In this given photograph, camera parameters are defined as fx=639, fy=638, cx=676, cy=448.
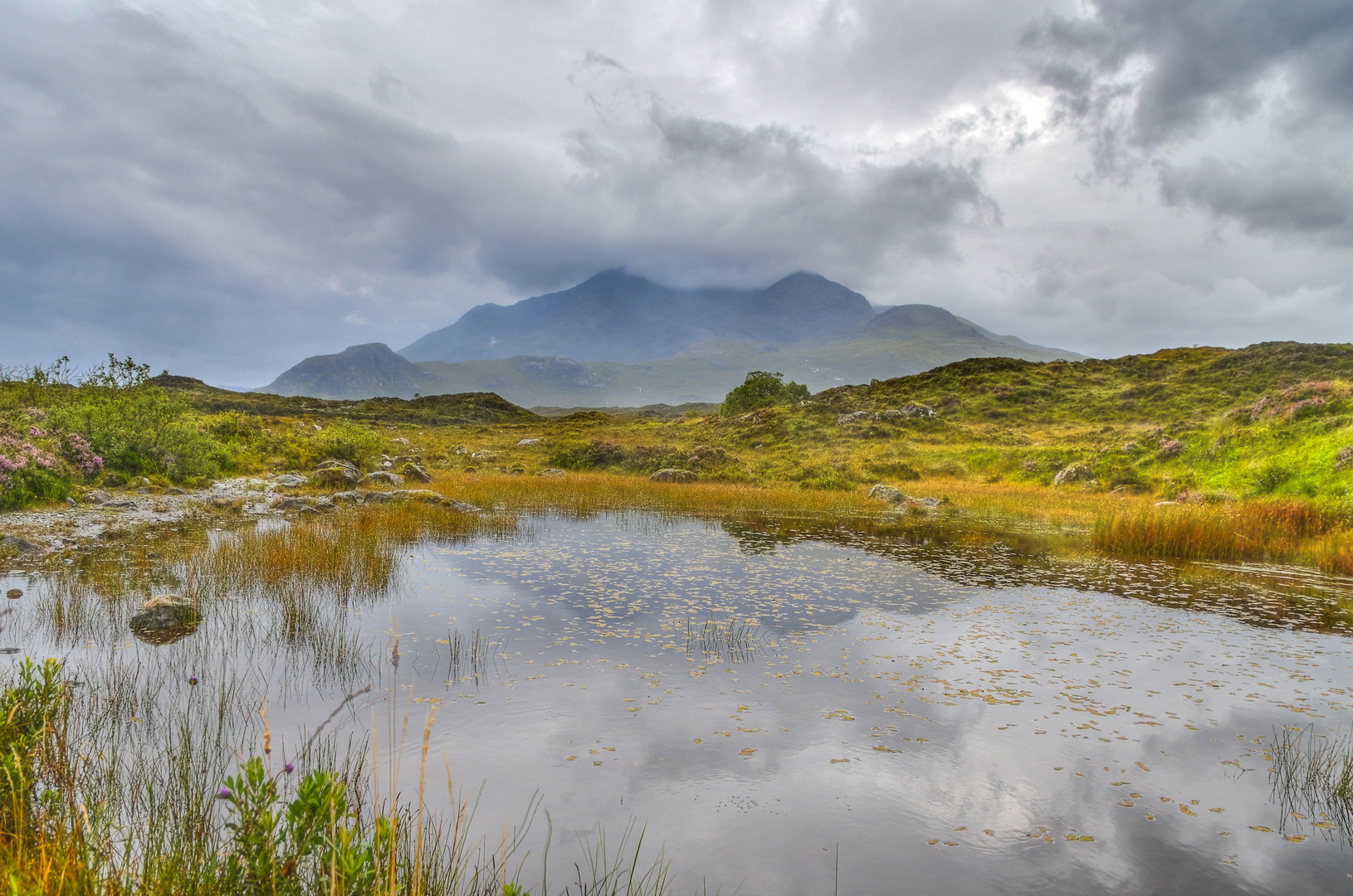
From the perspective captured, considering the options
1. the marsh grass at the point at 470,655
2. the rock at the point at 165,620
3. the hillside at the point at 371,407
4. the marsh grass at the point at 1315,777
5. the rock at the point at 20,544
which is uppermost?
the hillside at the point at 371,407

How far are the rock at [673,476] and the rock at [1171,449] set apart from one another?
75.9 feet

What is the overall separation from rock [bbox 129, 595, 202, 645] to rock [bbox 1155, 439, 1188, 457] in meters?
36.7

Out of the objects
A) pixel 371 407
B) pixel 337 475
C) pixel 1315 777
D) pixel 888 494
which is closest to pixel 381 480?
pixel 337 475

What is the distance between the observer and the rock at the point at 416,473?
31266 millimetres

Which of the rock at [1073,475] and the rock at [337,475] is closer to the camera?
the rock at [337,475]

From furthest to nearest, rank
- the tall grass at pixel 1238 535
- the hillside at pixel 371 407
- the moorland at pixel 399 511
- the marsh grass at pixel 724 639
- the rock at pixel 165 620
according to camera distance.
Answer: the hillside at pixel 371 407 < the tall grass at pixel 1238 535 < the marsh grass at pixel 724 639 < the rock at pixel 165 620 < the moorland at pixel 399 511

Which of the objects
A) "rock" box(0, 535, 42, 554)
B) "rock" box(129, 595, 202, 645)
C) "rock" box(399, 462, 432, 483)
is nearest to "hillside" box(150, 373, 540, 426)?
"rock" box(399, 462, 432, 483)

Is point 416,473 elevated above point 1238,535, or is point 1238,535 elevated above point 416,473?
point 416,473

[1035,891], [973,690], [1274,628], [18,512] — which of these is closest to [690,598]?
[973,690]

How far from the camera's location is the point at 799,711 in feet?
22.4

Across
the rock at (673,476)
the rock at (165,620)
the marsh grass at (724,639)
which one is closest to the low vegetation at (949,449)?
the rock at (673,476)

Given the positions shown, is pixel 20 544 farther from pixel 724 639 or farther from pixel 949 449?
pixel 949 449

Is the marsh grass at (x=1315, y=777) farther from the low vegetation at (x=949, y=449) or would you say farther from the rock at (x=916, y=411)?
the rock at (x=916, y=411)

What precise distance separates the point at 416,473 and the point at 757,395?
48.5 m
